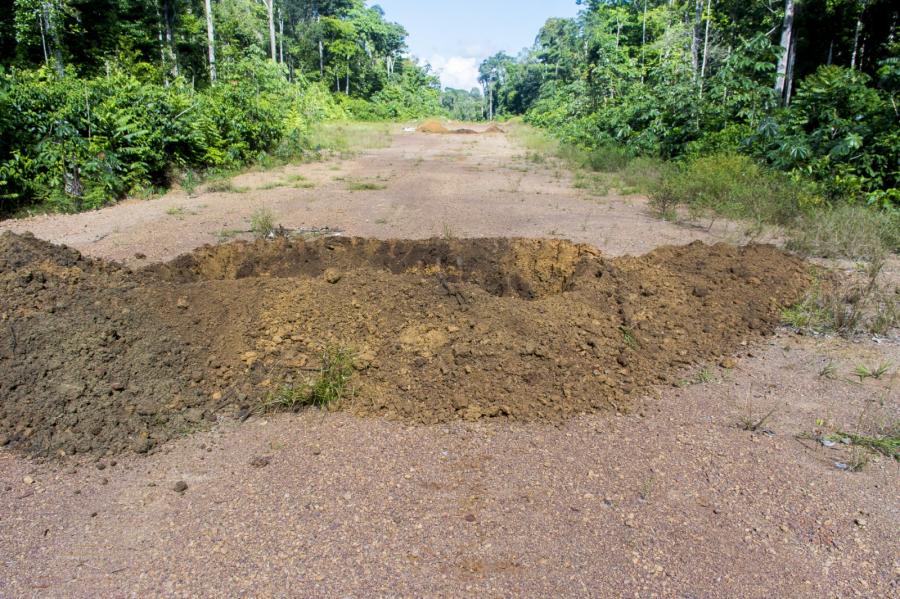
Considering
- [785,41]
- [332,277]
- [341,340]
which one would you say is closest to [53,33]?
[332,277]

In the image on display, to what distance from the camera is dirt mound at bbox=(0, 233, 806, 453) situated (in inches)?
148

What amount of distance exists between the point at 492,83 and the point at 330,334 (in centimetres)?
10653

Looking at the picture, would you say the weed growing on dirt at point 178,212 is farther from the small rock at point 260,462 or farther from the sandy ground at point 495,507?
the small rock at point 260,462

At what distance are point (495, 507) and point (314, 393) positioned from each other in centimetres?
151

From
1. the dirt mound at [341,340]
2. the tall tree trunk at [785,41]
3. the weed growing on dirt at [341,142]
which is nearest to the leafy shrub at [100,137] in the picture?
the dirt mound at [341,340]

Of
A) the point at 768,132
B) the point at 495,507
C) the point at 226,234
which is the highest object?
the point at 768,132

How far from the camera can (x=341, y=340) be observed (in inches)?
173

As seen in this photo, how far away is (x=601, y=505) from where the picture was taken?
2.95 metres

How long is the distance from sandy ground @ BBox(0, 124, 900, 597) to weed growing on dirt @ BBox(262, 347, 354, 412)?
12 centimetres

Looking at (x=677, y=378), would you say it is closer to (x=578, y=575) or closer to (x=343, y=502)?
(x=578, y=575)

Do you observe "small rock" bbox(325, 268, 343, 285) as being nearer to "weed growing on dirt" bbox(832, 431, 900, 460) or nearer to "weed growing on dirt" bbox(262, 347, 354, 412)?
"weed growing on dirt" bbox(262, 347, 354, 412)

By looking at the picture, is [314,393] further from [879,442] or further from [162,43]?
[162,43]

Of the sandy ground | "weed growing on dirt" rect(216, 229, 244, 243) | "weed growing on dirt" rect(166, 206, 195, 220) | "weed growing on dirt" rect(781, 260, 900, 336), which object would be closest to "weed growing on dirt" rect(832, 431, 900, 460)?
the sandy ground

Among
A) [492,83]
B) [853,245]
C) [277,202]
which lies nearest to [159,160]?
[277,202]
